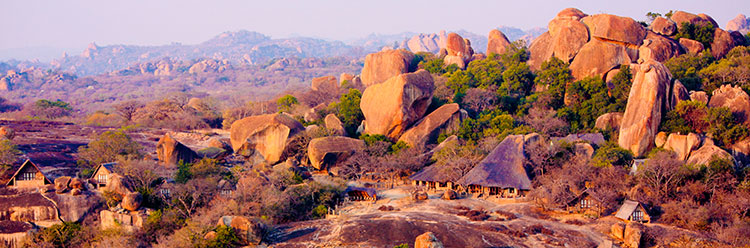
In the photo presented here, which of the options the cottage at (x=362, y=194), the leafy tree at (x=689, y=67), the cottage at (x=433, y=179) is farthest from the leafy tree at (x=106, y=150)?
the leafy tree at (x=689, y=67)

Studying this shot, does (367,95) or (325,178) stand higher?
(367,95)

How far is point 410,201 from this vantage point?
29.0 metres

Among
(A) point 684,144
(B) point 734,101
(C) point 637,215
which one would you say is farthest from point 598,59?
(C) point 637,215

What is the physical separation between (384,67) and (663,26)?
74.2 ft

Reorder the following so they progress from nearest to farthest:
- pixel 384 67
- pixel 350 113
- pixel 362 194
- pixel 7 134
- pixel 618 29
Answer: pixel 362 194 < pixel 7 134 < pixel 350 113 < pixel 618 29 < pixel 384 67

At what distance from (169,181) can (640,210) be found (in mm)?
20461

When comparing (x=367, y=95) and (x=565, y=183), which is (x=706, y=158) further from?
(x=367, y=95)

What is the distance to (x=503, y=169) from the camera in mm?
30531

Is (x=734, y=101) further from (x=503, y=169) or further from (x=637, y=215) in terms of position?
(x=503, y=169)

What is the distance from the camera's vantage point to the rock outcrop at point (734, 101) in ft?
109

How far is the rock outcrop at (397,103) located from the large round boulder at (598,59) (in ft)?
39.1

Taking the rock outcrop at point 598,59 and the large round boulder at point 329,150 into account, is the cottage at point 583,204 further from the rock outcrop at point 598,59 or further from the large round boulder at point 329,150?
the rock outcrop at point 598,59

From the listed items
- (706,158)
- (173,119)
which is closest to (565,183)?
(706,158)

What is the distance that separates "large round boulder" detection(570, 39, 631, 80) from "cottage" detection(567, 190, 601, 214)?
60.0 ft
